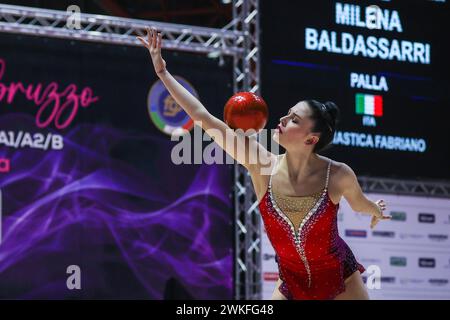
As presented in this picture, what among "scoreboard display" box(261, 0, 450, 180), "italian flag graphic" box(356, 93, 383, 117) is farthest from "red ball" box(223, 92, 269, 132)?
"italian flag graphic" box(356, 93, 383, 117)

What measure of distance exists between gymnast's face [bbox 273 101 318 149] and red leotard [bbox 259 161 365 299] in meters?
0.26

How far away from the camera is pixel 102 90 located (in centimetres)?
983

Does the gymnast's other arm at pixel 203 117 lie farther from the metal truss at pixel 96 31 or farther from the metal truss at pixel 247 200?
the metal truss at pixel 247 200

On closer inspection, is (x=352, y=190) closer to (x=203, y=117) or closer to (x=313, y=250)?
(x=313, y=250)

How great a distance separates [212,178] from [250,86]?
1183 millimetres

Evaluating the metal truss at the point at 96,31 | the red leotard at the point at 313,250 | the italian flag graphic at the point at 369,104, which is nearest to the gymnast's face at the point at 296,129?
the red leotard at the point at 313,250

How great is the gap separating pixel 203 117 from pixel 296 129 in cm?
55

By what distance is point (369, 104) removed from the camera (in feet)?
35.4

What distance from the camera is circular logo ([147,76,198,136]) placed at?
10031mm

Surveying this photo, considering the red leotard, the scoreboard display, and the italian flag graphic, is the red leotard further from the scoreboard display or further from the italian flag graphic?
the italian flag graphic

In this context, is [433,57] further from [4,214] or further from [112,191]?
[4,214]

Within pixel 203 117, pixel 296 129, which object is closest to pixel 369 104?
pixel 296 129

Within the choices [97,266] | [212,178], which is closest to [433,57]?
[212,178]
